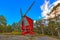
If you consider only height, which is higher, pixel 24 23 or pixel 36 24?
pixel 36 24

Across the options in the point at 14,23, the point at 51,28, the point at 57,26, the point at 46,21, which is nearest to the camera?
the point at 57,26

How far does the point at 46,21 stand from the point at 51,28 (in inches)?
133

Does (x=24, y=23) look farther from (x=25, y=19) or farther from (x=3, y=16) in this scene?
(x=3, y=16)

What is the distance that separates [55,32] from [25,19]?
2433cm

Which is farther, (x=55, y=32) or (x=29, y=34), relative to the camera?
(x=55, y=32)

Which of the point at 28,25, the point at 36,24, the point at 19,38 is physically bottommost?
the point at 19,38

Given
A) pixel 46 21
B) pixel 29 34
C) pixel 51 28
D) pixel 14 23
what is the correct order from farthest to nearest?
pixel 14 23 → pixel 46 21 → pixel 51 28 → pixel 29 34

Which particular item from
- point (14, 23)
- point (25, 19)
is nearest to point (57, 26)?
point (14, 23)

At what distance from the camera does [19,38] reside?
302 inches

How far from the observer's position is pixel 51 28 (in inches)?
1273

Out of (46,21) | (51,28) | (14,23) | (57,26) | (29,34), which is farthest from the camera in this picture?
(14,23)

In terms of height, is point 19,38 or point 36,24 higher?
point 36,24

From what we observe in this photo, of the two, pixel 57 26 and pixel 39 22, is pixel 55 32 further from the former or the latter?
pixel 39 22

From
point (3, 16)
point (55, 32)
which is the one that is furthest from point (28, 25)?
point (3, 16)
